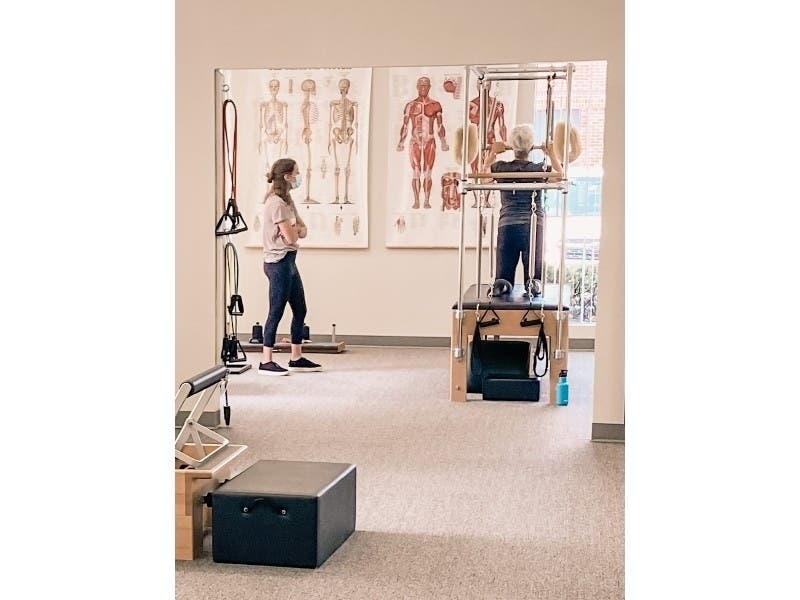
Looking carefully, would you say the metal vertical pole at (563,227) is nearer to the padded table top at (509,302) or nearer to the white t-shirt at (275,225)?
the padded table top at (509,302)

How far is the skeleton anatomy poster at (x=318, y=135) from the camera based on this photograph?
9.34 metres

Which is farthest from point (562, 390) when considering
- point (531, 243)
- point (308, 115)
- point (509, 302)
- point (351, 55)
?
point (308, 115)

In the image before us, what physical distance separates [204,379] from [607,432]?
8.59 ft

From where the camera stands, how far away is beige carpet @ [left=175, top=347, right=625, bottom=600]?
3.41m

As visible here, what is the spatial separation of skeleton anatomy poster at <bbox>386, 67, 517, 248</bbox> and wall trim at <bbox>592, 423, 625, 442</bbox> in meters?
3.71

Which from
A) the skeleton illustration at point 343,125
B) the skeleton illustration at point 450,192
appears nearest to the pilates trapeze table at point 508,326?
the skeleton illustration at point 450,192

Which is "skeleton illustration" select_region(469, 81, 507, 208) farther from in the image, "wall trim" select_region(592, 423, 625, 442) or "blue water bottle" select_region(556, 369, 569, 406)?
"wall trim" select_region(592, 423, 625, 442)

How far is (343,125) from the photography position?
935 cm
